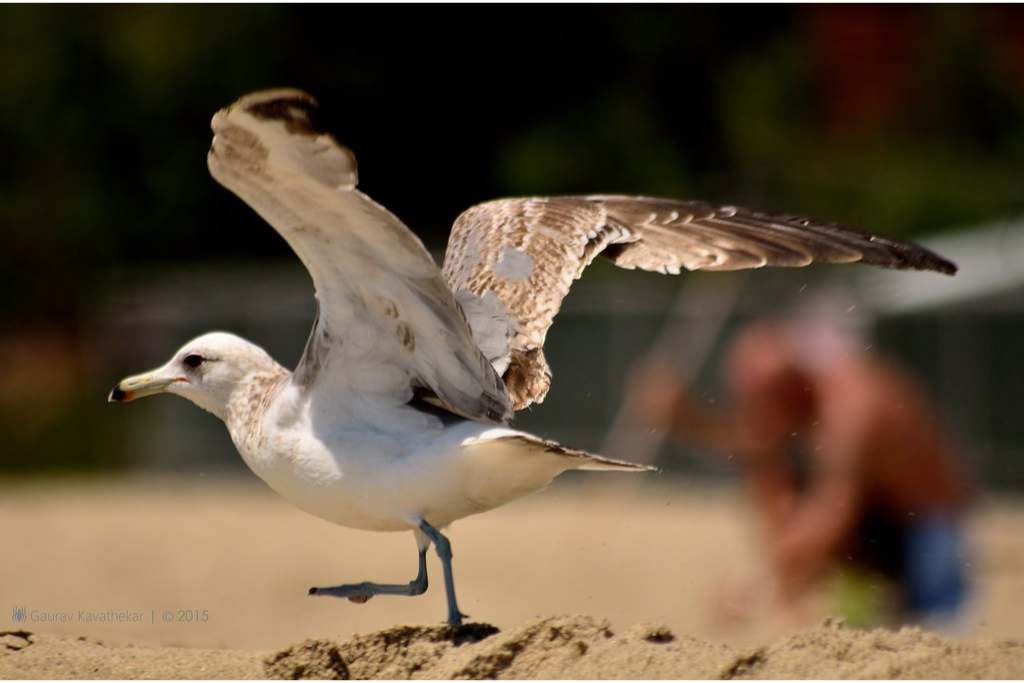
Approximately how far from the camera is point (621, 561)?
37.4 feet

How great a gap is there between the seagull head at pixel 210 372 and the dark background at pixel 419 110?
16.0 meters

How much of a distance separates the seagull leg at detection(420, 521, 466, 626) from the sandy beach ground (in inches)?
2.6

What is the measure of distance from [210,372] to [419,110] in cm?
2147

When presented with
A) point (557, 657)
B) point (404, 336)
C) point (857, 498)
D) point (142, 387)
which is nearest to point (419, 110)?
point (857, 498)

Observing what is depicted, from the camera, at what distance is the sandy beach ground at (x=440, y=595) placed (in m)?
4.65

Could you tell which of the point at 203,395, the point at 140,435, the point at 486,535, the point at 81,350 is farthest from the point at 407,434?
the point at 81,350

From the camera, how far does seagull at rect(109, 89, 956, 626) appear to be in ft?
14.8

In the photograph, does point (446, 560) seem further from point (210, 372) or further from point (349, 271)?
point (210, 372)

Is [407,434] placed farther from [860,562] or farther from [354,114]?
[354,114]

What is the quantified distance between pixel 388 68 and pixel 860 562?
20658mm

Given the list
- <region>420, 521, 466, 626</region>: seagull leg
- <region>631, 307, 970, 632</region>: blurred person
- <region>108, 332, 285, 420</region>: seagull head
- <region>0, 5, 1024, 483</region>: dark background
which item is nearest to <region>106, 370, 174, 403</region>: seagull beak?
<region>108, 332, 285, 420</region>: seagull head

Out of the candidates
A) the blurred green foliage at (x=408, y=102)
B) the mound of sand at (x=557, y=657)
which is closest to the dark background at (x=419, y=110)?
the blurred green foliage at (x=408, y=102)

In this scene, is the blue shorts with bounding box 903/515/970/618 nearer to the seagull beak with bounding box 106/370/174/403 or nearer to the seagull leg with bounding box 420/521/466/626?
the seagull leg with bounding box 420/521/466/626

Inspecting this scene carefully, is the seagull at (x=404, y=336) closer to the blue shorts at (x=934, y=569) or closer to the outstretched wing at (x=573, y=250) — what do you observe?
the outstretched wing at (x=573, y=250)
